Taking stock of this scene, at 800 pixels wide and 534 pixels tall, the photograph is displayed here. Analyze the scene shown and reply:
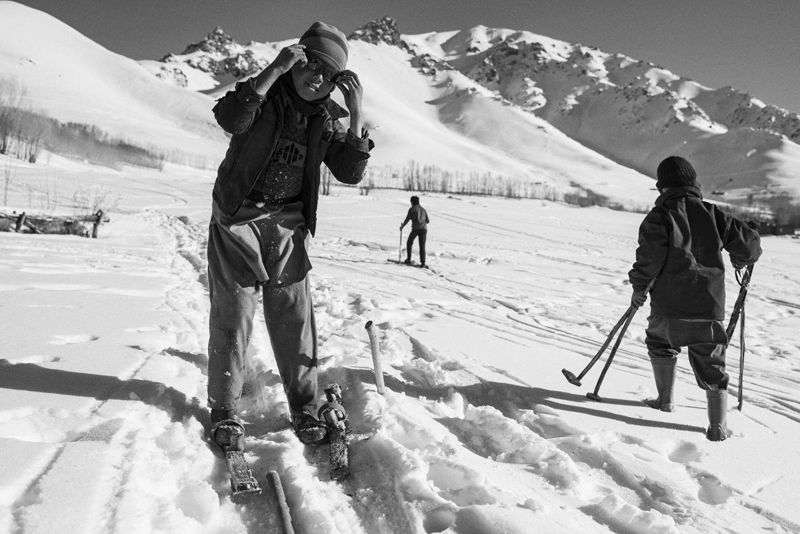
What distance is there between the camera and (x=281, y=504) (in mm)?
1850

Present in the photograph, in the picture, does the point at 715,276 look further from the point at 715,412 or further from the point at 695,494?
the point at 695,494

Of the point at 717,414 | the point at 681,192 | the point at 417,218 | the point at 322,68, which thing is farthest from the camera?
the point at 417,218

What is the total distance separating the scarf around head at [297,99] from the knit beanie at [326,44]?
0.15 metres

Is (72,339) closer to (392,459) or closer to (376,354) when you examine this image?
(376,354)

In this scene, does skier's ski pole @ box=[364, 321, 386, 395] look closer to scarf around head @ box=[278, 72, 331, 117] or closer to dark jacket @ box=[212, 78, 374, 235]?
dark jacket @ box=[212, 78, 374, 235]

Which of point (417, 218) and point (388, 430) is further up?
point (417, 218)

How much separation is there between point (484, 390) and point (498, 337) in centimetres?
192

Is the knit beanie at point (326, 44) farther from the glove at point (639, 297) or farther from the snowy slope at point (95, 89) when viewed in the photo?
the snowy slope at point (95, 89)

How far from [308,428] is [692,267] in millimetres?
2350

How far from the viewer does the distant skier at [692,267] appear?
2.97 metres

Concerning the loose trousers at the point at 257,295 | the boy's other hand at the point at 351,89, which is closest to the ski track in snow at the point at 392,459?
the loose trousers at the point at 257,295

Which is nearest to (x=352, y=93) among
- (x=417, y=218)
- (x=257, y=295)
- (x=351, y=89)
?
(x=351, y=89)

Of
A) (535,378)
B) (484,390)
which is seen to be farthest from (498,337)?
(484,390)

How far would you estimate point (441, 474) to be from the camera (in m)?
2.16
